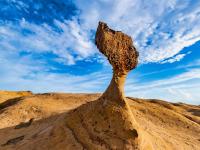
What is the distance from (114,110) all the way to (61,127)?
94.7 inches

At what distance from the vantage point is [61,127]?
11047 millimetres

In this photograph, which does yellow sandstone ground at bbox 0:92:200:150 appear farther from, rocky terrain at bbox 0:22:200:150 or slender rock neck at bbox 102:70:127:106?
slender rock neck at bbox 102:70:127:106

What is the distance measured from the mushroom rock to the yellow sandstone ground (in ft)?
0.53

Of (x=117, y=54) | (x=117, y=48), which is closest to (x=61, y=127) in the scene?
(x=117, y=54)

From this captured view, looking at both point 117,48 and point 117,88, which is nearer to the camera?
point 117,48

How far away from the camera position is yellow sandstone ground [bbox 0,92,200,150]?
10.5 m

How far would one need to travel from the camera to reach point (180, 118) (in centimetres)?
1755

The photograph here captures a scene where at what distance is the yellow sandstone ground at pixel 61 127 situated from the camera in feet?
34.5

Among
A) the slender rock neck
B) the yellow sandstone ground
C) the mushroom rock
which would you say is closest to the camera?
the mushroom rock

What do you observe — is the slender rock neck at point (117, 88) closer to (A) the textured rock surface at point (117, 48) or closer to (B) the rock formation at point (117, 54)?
(B) the rock formation at point (117, 54)

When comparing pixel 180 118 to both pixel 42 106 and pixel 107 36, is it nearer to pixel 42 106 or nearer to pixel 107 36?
pixel 42 106

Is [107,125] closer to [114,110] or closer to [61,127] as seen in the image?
[114,110]

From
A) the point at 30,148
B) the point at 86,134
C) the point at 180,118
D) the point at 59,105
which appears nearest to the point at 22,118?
the point at 59,105

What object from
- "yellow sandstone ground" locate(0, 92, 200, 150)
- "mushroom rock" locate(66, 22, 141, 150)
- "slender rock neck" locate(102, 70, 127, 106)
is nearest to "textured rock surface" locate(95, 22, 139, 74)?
"mushroom rock" locate(66, 22, 141, 150)
